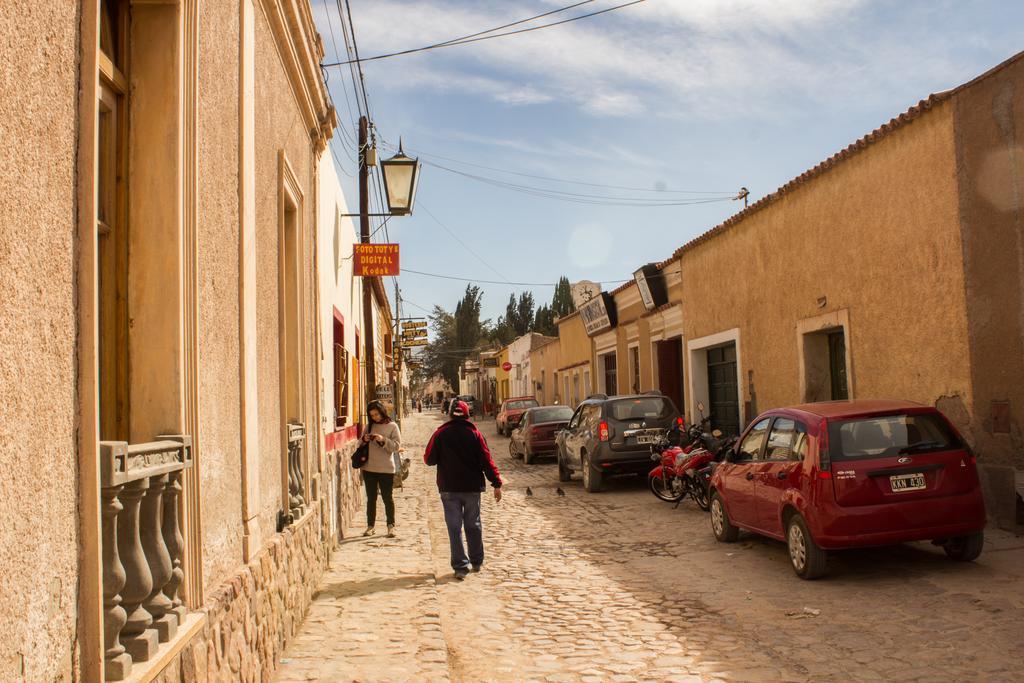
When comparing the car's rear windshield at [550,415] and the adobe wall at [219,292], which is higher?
the adobe wall at [219,292]

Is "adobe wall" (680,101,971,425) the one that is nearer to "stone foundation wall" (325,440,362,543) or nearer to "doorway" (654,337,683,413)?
"doorway" (654,337,683,413)

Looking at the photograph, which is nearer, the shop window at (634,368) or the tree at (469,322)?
the shop window at (634,368)

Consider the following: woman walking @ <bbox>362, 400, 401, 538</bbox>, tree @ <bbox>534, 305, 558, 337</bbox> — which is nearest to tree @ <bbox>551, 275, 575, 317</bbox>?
tree @ <bbox>534, 305, 558, 337</bbox>

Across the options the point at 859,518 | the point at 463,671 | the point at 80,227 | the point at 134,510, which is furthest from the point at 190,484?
the point at 859,518

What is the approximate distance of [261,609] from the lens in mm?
5281

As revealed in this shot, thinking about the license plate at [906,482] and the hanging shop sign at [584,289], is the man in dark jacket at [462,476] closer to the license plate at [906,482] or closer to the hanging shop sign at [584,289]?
the license plate at [906,482]

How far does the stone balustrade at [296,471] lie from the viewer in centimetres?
723

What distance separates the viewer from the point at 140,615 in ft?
10.4

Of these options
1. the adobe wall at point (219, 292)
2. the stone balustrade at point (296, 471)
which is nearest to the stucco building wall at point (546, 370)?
the stone balustrade at point (296, 471)

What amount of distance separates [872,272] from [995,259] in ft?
7.33

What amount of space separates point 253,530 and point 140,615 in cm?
209

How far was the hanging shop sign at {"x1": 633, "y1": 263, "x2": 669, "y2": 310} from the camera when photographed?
869 inches

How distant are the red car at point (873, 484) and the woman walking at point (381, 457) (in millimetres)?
4753

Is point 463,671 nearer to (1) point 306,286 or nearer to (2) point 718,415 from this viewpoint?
(1) point 306,286
